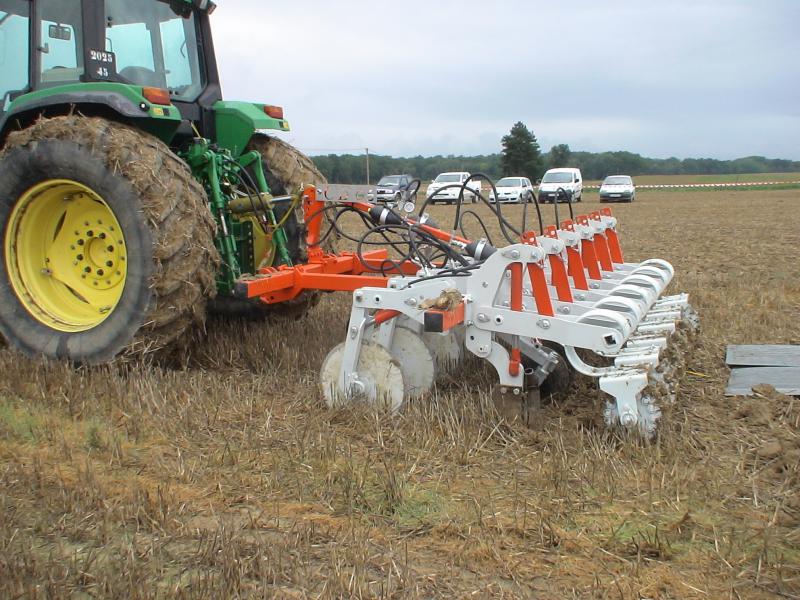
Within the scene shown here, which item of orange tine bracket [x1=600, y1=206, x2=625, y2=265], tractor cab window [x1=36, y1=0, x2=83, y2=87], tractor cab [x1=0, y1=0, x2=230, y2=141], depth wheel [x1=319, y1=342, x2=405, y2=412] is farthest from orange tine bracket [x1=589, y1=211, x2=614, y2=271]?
tractor cab window [x1=36, y1=0, x2=83, y2=87]

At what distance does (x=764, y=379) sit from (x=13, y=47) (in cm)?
432

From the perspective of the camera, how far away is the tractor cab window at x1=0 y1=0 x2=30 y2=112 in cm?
444

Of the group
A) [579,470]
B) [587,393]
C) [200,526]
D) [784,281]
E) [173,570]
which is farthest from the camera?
[784,281]

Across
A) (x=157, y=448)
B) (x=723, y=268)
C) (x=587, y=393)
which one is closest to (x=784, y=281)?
(x=723, y=268)

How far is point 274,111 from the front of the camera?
522 cm

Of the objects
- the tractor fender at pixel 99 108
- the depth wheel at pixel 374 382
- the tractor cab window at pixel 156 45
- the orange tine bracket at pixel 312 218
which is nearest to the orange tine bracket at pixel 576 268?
the depth wheel at pixel 374 382

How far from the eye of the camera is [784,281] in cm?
752

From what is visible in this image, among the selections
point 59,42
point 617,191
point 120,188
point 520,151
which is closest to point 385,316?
point 120,188

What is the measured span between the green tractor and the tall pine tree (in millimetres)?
57005

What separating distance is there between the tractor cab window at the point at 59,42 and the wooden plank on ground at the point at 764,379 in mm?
3715

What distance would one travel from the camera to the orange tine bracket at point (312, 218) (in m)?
4.68

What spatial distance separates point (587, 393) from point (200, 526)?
6.51 feet

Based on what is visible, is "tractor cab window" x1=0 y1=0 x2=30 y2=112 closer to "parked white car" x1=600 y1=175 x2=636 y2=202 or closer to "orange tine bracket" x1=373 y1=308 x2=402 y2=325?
"orange tine bracket" x1=373 y1=308 x2=402 y2=325

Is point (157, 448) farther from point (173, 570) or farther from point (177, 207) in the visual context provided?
point (177, 207)
